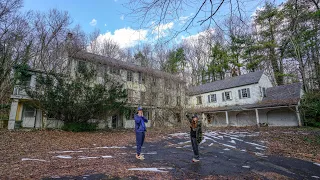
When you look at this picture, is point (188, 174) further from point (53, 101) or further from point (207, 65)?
point (207, 65)

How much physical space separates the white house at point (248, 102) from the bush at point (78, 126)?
15.7 m

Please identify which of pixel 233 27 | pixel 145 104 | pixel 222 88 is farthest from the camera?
pixel 222 88

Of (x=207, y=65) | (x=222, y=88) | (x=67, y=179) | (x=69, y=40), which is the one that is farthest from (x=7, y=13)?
(x=207, y=65)

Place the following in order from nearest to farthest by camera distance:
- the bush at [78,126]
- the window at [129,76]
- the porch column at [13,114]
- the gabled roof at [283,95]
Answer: the bush at [78,126] < the porch column at [13,114] < the gabled roof at [283,95] < the window at [129,76]

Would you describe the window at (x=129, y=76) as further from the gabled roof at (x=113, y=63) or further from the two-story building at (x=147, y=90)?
the gabled roof at (x=113, y=63)

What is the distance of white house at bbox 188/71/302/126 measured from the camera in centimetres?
1939

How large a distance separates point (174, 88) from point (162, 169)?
17.8 m

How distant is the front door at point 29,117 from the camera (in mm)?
16109

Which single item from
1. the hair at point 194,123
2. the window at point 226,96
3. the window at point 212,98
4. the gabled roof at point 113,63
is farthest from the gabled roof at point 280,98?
the hair at point 194,123

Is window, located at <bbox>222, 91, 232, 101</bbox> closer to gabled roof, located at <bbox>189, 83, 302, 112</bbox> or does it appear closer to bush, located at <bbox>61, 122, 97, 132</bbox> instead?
gabled roof, located at <bbox>189, 83, 302, 112</bbox>

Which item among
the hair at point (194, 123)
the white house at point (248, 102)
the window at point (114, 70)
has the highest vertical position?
the window at point (114, 70)

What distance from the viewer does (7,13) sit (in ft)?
52.1

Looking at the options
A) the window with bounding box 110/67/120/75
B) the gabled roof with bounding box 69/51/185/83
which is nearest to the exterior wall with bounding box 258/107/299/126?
the gabled roof with bounding box 69/51/185/83

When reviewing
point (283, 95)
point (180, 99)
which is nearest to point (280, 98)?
point (283, 95)
